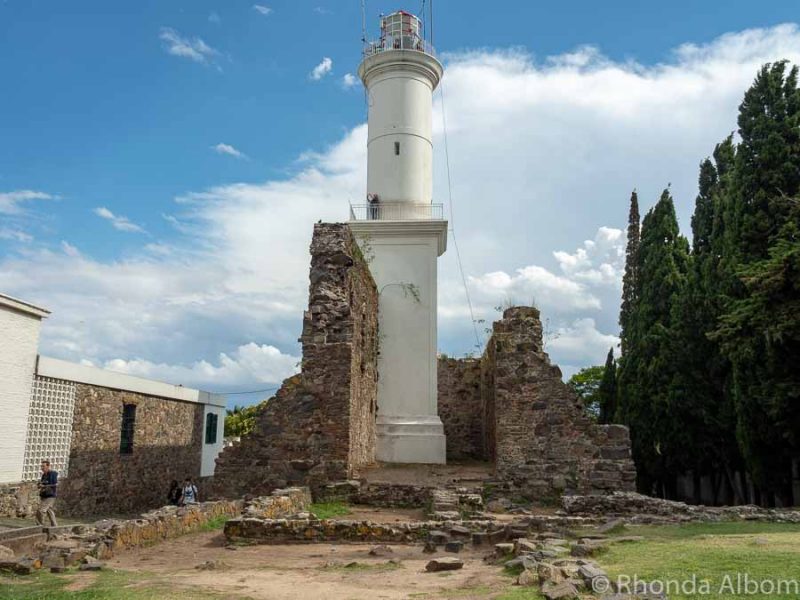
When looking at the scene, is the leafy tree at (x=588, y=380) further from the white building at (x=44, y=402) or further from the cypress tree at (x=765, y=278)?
the white building at (x=44, y=402)

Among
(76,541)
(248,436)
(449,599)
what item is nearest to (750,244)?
(248,436)

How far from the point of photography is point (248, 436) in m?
12.3

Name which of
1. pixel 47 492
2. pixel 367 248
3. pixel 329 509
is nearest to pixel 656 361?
pixel 367 248

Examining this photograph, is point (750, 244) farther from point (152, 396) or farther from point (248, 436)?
point (152, 396)

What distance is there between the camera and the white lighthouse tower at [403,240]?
1628 centimetres

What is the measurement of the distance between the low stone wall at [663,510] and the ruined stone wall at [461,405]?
7968 mm

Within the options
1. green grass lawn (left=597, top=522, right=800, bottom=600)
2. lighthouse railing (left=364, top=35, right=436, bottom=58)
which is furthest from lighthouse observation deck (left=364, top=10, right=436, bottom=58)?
green grass lawn (left=597, top=522, right=800, bottom=600)

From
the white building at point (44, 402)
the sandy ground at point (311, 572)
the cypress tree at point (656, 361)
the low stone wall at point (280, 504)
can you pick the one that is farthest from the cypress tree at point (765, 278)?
the white building at point (44, 402)

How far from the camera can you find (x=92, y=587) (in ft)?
18.4

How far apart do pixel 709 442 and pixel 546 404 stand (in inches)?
288

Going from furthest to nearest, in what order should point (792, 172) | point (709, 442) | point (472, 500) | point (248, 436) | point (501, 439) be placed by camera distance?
point (709, 442)
point (792, 172)
point (501, 439)
point (248, 436)
point (472, 500)

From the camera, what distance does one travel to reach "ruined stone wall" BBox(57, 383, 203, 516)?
14906 millimetres

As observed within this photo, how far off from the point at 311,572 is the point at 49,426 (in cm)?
976

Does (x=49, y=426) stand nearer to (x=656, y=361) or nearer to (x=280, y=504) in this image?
(x=280, y=504)
